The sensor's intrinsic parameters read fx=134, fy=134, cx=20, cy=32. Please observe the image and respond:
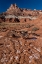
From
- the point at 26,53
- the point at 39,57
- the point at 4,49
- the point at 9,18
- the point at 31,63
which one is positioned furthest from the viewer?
the point at 9,18

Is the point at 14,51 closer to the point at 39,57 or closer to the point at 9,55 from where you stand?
the point at 9,55

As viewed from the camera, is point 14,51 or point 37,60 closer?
point 37,60

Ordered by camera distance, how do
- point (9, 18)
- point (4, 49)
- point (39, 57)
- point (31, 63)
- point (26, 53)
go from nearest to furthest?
point (31, 63) → point (39, 57) → point (26, 53) → point (4, 49) → point (9, 18)

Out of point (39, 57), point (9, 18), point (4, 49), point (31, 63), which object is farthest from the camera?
point (9, 18)

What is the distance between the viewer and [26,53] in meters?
9.16

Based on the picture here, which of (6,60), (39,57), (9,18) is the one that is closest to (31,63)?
(39,57)

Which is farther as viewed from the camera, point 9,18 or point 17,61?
point 9,18

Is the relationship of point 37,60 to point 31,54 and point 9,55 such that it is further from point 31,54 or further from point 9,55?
point 9,55

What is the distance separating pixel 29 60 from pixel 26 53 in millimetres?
1024

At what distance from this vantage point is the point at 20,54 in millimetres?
9031

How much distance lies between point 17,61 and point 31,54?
144 cm

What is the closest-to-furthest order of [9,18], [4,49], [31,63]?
1. [31,63]
2. [4,49]
3. [9,18]

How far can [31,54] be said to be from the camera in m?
9.08

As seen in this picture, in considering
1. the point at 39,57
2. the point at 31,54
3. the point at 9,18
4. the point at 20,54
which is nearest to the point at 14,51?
the point at 20,54
